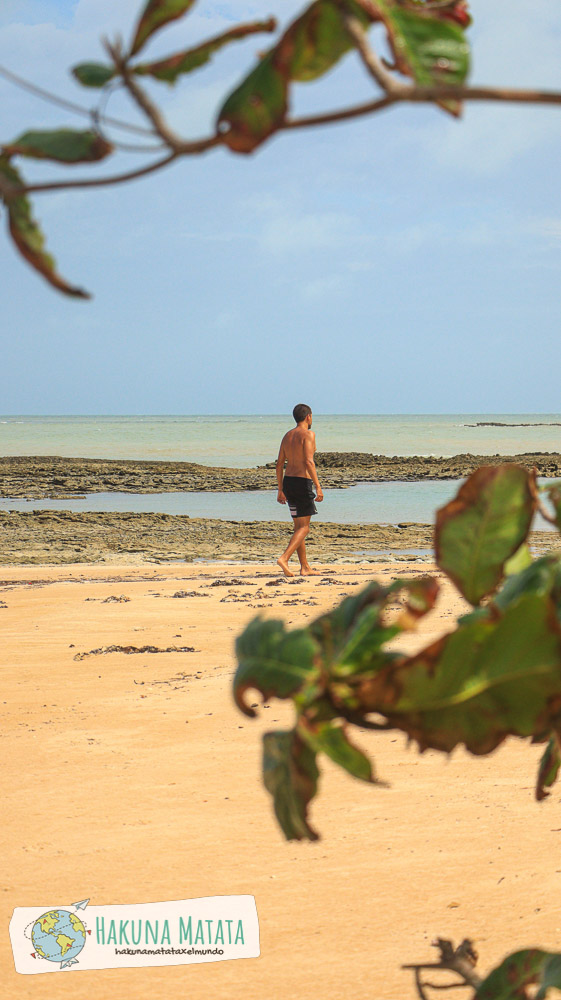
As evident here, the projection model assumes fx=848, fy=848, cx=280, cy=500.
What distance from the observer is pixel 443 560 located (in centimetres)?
67

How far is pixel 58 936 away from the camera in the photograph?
2316 millimetres

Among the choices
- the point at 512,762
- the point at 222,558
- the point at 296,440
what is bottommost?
the point at 222,558

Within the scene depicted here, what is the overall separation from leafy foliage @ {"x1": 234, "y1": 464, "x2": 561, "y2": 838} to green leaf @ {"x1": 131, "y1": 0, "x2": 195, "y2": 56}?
36 centimetres

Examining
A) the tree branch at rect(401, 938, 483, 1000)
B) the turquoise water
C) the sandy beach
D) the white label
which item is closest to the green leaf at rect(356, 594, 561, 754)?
the tree branch at rect(401, 938, 483, 1000)

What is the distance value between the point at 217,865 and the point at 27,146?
2506mm

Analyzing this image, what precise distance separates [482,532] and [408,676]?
20cm

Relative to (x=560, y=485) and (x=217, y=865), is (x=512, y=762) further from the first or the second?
(x=560, y=485)

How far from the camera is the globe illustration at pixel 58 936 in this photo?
7.41 feet

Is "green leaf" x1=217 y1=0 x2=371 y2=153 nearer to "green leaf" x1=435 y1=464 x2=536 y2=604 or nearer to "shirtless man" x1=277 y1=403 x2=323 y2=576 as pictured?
→ "green leaf" x1=435 y1=464 x2=536 y2=604

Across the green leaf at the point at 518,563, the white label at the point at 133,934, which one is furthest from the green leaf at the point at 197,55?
the white label at the point at 133,934

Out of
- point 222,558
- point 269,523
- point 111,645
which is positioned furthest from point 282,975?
point 269,523

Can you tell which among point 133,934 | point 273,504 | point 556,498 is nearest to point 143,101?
point 556,498

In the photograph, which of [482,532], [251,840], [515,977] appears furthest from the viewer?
[251,840]

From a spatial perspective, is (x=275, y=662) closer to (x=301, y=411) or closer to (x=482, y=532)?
(x=482, y=532)
